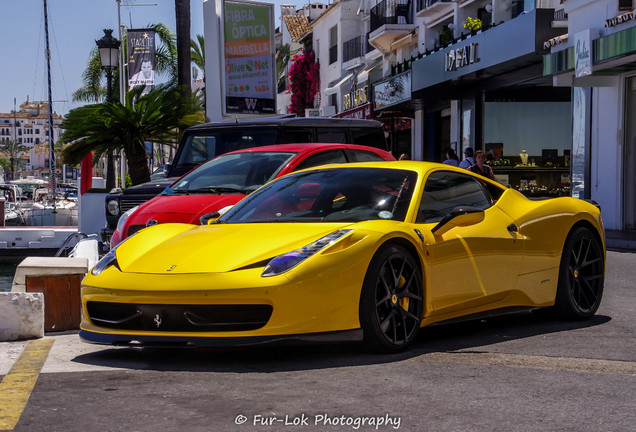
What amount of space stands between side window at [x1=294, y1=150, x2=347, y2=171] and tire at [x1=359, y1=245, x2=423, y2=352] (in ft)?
16.1

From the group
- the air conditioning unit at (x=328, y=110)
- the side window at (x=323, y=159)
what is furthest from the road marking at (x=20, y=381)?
the air conditioning unit at (x=328, y=110)

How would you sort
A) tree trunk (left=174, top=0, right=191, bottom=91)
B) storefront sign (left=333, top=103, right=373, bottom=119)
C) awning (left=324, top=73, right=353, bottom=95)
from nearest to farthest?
tree trunk (left=174, top=0, right=191, bottom=91) → storefront sign (left=333, top=103, right=373, bottom=119) → awning (left=324, top=73, right=353, bottom=95)

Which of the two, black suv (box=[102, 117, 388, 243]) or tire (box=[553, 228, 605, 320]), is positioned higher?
black suv (box=[102, 117, 388, 243])

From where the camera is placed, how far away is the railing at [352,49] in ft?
159

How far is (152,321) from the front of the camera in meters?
5.84

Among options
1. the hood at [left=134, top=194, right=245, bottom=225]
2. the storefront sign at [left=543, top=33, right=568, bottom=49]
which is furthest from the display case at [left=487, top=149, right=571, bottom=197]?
the hood at [left=134, top=194, right=245, bottom=225]

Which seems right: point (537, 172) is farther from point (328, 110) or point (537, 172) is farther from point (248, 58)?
point (328, 110)

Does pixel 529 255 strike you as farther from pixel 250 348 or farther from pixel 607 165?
pixel 607 165

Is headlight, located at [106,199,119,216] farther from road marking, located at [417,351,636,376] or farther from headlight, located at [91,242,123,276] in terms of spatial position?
road marking, located at [417,351,636,376]

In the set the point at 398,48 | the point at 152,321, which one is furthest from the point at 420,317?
the point at 398,48

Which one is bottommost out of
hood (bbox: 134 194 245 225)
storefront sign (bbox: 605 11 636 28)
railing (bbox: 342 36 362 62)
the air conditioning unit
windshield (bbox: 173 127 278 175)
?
hood (bbox: 134 194 245 225)

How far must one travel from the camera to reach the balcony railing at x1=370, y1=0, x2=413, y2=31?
39.6 m

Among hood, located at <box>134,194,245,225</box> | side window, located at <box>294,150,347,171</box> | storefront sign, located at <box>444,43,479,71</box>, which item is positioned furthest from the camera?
storefront sign, located at <box>444,43,479,71</box>

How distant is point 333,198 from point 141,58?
38078 millimetres
